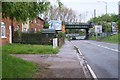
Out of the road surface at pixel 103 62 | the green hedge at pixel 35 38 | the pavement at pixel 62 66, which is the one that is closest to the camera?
the pavement at pixel 62 66

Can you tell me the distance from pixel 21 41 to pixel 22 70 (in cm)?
3328

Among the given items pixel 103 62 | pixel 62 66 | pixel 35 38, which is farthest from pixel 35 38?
pixel 62 66

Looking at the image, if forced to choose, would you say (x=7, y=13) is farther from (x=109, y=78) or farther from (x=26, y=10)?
(x=109, y=78)

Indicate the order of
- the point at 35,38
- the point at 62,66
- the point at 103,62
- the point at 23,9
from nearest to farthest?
the point at 23,9, the point at 62,66, the point at 103,62, the point at 35,38

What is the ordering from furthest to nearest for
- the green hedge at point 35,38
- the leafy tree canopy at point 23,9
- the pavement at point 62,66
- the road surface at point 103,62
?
the green hedge at point 35,38
the road surface at point 103,62
the pavement at point 62,66
the leafy tree canopy at point 23,9

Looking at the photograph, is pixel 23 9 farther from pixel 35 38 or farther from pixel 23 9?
pixel 35 38

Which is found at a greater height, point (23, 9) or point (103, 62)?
point (23, 9)

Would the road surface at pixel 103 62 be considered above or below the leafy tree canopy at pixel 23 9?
below

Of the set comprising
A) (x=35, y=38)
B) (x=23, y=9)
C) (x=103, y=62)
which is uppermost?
(x=23, y=9)

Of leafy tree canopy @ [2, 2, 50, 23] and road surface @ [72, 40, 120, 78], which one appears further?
road surface @ [72, 40, 120, 78]

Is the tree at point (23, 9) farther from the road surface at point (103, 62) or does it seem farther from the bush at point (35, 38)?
the bush at point (35, 38)

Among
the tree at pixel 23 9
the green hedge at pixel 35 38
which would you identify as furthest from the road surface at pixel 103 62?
the green hedge at pixel 35 38

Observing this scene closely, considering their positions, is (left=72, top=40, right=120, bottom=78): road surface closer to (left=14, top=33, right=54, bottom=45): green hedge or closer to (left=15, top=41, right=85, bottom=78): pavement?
(left=15, top=41, right=85, bottom=78): pavement

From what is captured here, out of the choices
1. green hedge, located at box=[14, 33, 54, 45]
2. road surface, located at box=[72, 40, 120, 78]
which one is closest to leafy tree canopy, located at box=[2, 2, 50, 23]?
road surface, located at box=[72, 40, 120, 78]
